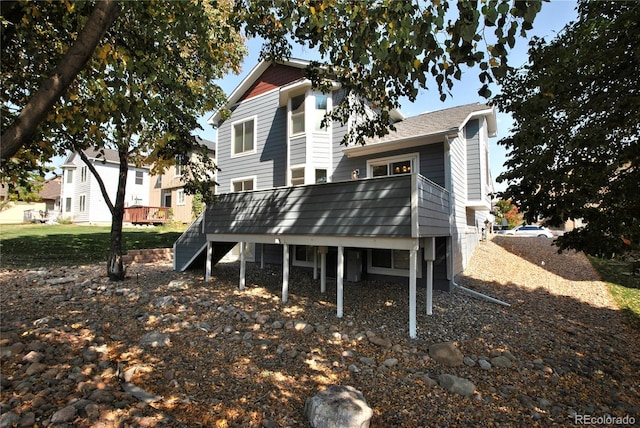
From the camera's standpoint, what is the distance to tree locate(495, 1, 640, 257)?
4805 mm

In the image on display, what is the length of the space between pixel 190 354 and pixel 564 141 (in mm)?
7369

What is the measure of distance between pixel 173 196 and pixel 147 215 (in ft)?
9.65

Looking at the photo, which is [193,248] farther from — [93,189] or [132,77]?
[93,189]

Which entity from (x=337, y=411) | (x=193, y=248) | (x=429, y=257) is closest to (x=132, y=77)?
(x=337, y=411)

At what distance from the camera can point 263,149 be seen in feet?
42.3

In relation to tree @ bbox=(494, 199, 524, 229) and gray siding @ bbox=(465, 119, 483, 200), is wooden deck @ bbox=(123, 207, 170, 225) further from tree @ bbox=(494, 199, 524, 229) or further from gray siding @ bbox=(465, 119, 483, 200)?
tree @ bbox=(494, 199, 524, 229)

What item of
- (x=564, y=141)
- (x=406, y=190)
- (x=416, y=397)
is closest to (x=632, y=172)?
(x=564, y=141)

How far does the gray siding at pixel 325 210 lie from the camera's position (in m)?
6.07

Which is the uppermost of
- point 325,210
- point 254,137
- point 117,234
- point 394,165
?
point 254,137

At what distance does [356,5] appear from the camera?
3.55m

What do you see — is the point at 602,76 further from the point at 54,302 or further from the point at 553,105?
the point at 54,302

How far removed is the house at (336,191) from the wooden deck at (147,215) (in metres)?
13.9

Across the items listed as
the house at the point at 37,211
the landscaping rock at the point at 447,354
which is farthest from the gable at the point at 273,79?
the house at the point at 37,211

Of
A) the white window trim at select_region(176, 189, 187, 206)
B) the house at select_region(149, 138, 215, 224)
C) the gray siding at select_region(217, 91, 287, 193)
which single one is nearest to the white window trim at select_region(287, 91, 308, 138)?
the gray siding at select_region(217, 91, 287, 193)
